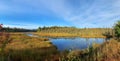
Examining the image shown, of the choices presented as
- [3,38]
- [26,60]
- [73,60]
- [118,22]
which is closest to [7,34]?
[3,38]

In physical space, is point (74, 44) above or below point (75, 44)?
above

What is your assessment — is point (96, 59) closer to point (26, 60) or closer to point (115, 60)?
point (115, 60)

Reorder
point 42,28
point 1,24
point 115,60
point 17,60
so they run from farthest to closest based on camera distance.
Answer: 1. point 42,28
2. point 17,60
3. point 1,24
4. point 115,60

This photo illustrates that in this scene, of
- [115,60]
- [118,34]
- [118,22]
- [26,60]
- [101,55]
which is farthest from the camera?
[118,22]

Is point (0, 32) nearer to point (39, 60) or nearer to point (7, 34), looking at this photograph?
point (7, 34)

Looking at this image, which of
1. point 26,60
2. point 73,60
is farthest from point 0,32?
point 26,60

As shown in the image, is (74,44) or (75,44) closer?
(74,44)

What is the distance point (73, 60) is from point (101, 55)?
51.9 inches

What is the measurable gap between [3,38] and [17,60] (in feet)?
28.5

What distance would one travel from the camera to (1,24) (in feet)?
26.4

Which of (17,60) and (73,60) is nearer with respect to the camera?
(73,60)

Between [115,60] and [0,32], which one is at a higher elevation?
[0,32]

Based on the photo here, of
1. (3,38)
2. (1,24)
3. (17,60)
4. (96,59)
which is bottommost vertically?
(17,60)

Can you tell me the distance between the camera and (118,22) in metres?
43.8
